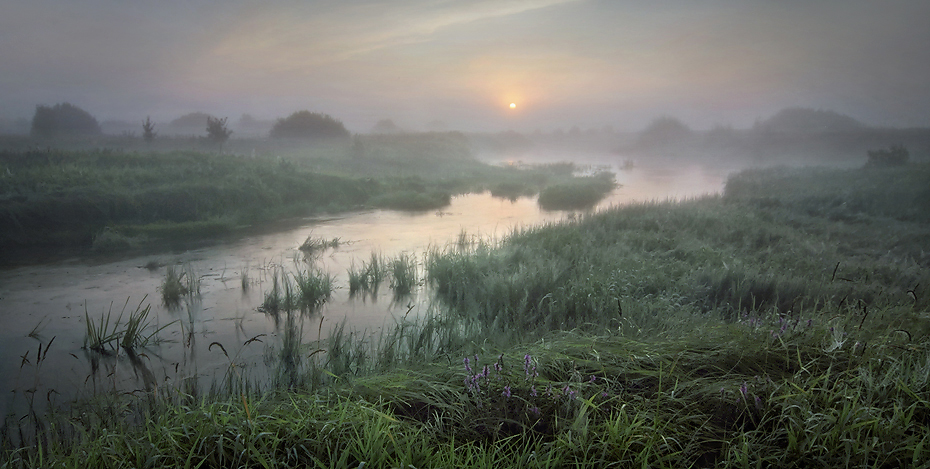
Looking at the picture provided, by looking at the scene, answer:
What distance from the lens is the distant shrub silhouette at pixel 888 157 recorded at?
552cm

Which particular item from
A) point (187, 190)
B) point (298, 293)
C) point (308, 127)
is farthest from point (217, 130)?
point (298, 293)

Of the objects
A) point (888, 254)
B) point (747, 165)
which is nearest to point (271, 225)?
point (888, 254)

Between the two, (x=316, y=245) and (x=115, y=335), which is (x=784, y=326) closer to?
(x=115, y=335)

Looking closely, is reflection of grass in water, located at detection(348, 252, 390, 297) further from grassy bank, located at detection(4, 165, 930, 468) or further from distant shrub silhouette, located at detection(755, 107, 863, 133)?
distant shrub silhouette, located at detection(755, 107, 863, 133)

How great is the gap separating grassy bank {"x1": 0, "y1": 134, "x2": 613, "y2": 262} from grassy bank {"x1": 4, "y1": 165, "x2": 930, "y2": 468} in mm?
3570

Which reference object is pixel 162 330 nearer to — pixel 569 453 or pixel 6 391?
pixel 6 391

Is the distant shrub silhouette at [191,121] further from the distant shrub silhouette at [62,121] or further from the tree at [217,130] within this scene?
the distant shrub silhouette at [62,121]

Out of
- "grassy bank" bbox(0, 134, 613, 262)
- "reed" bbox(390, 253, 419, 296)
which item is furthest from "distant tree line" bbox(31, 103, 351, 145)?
"reed" bbox(390, 253, 419, 296)

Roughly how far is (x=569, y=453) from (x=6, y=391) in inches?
130

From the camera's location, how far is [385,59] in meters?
6.83

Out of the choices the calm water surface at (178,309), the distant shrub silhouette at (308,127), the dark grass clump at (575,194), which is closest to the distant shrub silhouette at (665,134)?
the dark grass clump at (575,194)

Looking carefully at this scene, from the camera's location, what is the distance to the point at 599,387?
191cm

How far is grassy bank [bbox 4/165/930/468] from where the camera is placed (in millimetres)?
1487

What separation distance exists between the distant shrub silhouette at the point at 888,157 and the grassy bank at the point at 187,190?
19.9 feet
